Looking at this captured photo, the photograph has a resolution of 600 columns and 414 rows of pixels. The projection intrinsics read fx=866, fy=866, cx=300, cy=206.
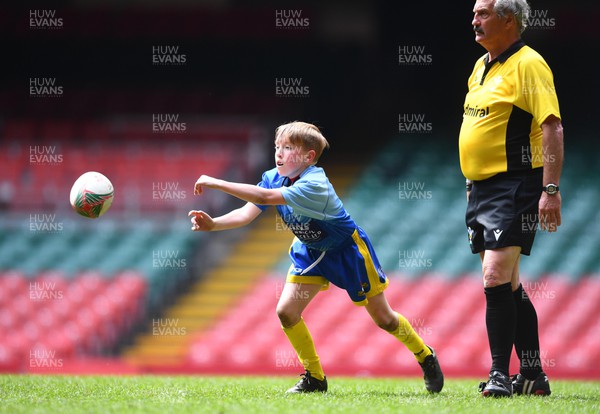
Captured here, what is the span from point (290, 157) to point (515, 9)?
5.29 ft

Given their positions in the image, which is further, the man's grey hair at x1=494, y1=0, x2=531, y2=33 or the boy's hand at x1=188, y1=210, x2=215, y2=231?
the man's grey hair at x1=494, y1=0, x2=531, y2=33

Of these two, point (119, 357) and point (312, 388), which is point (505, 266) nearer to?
point (312, 388)

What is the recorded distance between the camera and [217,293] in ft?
42.1

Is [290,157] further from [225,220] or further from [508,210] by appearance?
[508,210]

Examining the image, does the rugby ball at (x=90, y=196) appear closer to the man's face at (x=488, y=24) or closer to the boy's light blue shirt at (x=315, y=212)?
the boy's light blue shirt at (x=315, y=212)

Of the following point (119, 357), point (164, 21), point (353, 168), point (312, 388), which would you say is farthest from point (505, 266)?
point (164, 21)

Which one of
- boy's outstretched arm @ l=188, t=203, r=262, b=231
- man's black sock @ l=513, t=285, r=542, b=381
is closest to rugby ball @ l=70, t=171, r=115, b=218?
boy's outstretched arm @ l=188, t=203, r=262, b=231

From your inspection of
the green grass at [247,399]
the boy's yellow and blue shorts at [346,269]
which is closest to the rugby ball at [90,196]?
the green grass at [247,399]

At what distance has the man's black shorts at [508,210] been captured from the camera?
16.4 feet

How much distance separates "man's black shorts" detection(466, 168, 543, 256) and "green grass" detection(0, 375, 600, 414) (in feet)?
2.98

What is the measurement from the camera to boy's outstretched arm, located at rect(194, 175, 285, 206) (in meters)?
4.69

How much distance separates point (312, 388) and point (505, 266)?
4.74ft

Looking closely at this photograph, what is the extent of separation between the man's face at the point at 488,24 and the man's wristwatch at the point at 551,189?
958mm

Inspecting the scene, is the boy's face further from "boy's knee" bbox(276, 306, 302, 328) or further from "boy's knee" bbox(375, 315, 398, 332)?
"boy's knee" bbox(375, 315, 398, 332)
